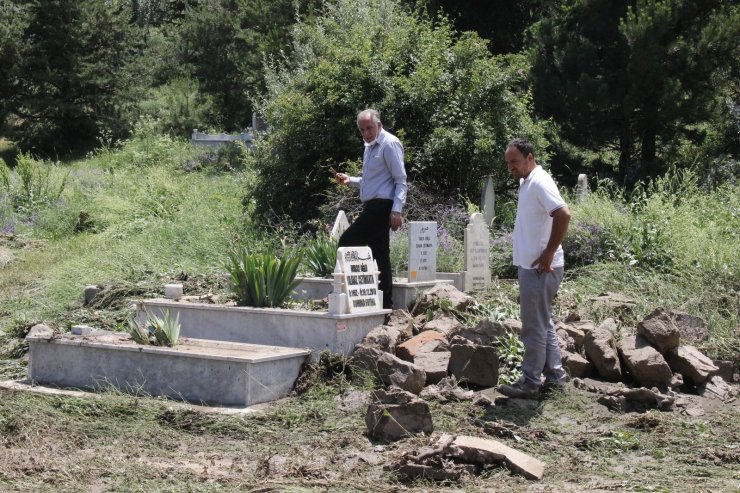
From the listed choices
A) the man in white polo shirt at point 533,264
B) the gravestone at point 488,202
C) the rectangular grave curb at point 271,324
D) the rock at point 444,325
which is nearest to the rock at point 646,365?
the man in white polo shirt at point 533,264

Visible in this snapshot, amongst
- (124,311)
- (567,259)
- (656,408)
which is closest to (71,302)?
(124,311)

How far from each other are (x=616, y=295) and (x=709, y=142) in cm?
1045

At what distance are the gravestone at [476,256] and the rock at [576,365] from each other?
107 inches

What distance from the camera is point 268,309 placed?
8.95 meters

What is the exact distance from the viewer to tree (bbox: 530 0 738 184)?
→ 58.9ft

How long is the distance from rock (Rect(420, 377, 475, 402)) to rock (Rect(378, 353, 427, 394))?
0.09 m

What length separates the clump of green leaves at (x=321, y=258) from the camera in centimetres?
1073

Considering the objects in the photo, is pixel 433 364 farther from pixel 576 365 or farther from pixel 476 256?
pixel 476 256

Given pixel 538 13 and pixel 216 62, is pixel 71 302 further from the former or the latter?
pixel 216 62

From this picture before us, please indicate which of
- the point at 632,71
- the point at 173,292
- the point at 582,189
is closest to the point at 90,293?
the point at 173,292

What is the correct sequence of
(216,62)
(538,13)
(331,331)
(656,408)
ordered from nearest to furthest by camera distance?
(656,408)
(331,331)
(538,13)
(216,62)

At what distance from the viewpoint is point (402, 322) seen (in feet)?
30.0

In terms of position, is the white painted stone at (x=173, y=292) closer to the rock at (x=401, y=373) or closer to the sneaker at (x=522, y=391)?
the rock at (x=401, y=373)

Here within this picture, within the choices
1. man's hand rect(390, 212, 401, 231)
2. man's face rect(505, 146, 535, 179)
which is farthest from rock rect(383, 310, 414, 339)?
man's face rect(505, 146, 535, 179)
